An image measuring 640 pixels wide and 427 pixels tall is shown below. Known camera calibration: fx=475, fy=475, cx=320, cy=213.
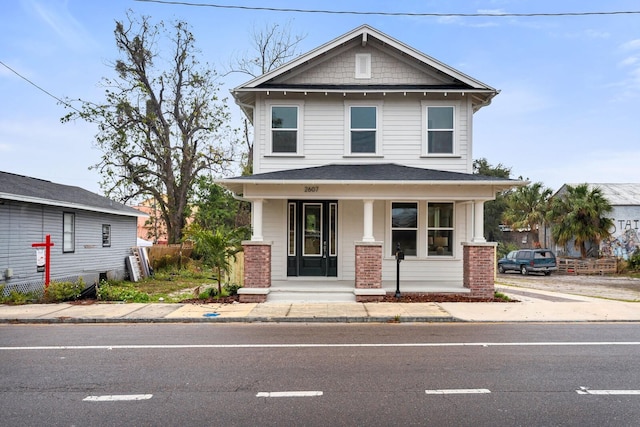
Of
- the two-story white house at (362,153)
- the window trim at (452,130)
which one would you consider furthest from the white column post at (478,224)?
the window trim at (452,130)

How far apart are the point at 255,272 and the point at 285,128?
15.8 feet

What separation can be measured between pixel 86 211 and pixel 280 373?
16.3m

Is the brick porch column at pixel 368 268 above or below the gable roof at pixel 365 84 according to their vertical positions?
below

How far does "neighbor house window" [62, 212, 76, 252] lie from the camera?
17.9 m

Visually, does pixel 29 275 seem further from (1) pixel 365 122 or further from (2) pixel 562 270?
(2) pixel 562 270

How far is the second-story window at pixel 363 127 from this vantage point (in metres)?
15.1

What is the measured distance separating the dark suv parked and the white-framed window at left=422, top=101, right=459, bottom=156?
19.1 metres

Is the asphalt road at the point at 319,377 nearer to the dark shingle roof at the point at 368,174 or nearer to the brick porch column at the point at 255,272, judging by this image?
the brick porch column at the point at 255,272

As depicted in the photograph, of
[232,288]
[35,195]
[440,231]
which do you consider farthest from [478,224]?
[35,195]

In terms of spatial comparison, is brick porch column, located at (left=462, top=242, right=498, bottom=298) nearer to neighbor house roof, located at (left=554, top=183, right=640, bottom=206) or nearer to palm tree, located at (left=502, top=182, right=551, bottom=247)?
neighbor house roof, located at (left=554, top=183, right=640, bottom=206)

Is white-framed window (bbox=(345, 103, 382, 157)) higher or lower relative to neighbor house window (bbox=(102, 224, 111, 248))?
higher

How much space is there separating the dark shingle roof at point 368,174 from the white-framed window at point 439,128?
2.96ft

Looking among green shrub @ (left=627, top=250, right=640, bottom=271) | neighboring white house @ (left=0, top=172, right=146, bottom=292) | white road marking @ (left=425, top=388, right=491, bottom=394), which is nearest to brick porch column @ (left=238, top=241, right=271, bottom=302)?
neighboring white house @ (left=0, top=172, right=146, bottom=292)

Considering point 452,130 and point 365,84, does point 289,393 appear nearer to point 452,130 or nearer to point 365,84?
point 452,130
